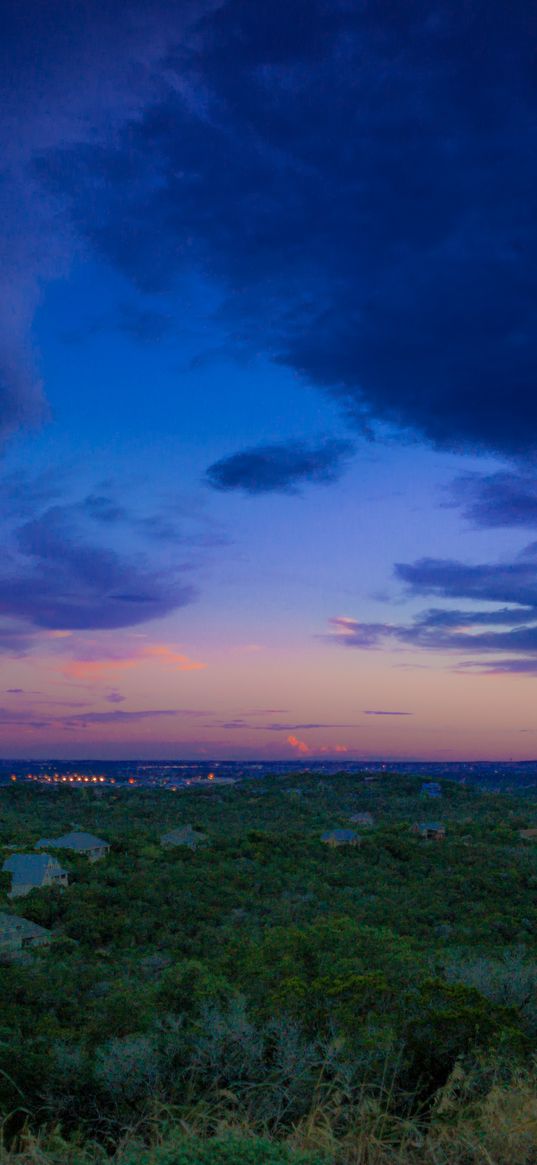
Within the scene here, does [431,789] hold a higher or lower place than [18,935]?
lower

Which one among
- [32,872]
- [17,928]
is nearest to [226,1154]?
[17,928]

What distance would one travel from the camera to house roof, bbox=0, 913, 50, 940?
22.0 m

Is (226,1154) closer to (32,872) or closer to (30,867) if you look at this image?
(32,872)

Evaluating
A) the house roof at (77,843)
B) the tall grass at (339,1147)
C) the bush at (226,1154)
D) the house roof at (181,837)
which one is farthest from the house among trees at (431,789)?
the bush at (226,1154)

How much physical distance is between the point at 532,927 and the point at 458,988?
1716 cm

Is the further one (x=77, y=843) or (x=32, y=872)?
(x=77, y=843)

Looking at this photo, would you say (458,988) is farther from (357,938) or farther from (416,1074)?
(357,938)

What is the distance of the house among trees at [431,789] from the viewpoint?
87581 millimetres

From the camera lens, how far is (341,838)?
1613 inches

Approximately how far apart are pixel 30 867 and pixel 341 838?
1676 centimetres

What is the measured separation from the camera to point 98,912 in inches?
1028

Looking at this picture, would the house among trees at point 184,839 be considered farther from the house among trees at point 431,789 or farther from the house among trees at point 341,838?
the house among trees at point 431,789

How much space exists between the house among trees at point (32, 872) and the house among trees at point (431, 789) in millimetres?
62675

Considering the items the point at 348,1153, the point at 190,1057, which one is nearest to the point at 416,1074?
the point at 190,1057
